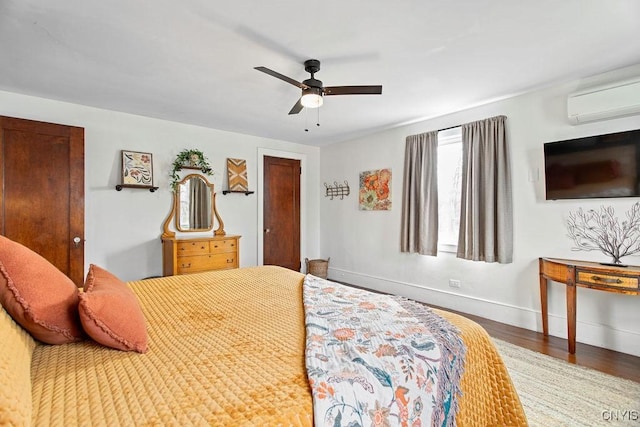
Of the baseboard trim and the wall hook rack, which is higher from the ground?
the wall hook rack

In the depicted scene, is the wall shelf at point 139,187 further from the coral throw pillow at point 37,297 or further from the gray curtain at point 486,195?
the gray curtain at point 486,195

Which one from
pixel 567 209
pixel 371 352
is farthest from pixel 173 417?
pixel 567 209

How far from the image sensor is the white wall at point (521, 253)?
2709mm

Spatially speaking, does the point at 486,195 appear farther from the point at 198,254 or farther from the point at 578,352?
the point at 198,254

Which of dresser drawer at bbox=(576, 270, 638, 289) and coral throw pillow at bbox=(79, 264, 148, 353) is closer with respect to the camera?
coral throw pillow at bbox=(79, 264, 148, 353)

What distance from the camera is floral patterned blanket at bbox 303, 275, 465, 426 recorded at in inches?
36.8

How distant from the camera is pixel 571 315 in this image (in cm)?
254

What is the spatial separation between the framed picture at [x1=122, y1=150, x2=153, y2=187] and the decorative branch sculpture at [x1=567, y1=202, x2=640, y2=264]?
15.3ft

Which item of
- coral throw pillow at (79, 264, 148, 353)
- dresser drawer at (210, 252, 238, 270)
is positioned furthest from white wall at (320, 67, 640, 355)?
coral throw pillow at (79, 264, 148, 353)

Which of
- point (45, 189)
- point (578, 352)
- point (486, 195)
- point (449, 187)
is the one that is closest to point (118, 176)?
point (45, 189)

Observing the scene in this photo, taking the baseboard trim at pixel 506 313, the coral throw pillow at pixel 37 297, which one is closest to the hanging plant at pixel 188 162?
the baseboard trim at pixel 506 313

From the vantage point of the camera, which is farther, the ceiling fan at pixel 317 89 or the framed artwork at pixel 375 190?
the framed artwork at pixel 375 190

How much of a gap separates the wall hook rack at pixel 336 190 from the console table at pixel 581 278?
2993 mm

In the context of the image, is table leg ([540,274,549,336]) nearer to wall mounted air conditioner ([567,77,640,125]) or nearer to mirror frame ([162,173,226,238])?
wall mounted air conditioner ([567,77,640,125])
